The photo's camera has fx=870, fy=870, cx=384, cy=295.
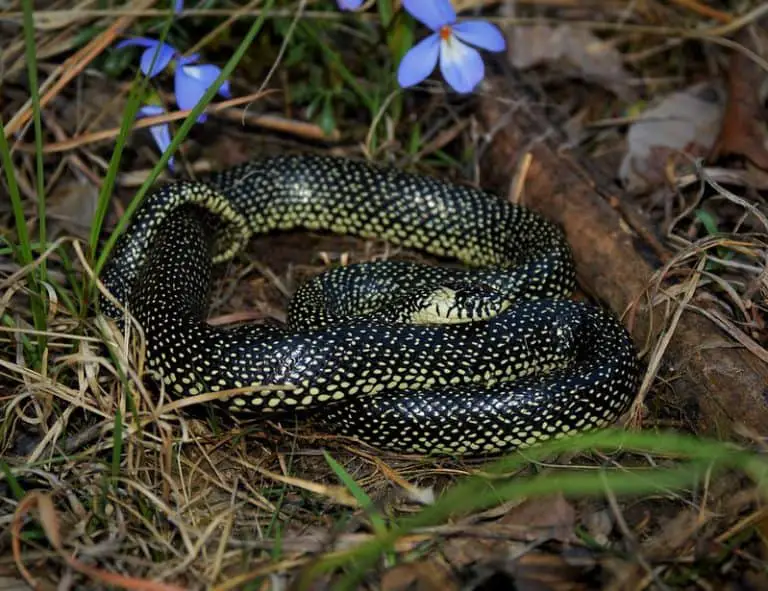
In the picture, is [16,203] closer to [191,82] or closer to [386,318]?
[191,82]

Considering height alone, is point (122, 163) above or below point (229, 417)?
above

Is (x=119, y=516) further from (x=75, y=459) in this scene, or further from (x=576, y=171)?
(x=576, y=171)

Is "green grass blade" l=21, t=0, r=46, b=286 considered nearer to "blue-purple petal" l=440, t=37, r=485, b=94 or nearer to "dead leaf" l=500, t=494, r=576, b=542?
"blue-purple petal" l=440, t=37, r=485, b=94

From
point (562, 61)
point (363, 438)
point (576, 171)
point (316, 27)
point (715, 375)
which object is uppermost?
point (316, 27)

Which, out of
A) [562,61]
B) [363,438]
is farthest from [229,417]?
[562,61]

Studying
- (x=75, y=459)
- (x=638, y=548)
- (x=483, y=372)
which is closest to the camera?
(x=638, y=548)

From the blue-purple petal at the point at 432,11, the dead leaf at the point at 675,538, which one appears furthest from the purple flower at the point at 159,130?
the dead leaf at the point at 675,538
